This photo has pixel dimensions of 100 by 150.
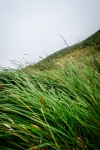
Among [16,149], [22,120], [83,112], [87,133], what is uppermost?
[22,120]

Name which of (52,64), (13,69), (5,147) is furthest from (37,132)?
(52,64)

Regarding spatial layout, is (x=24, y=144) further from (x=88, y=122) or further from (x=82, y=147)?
(x=88, y=122)

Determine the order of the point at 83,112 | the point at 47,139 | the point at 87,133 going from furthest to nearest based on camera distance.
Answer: the point at 83,112
the point at 87,133
the point at 47,139

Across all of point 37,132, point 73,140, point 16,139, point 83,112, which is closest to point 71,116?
point 83,112

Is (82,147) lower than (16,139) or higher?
lower

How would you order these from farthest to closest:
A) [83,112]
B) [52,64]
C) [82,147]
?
[52,64]
[83,112]
[82,147]

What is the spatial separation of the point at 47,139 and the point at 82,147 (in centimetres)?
27

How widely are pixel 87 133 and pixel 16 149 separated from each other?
1.95 feet

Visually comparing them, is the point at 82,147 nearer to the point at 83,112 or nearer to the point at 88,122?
the point at 88,122

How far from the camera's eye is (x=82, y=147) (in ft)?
3.81

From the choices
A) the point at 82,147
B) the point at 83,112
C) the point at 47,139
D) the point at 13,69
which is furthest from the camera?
the point at 13,69

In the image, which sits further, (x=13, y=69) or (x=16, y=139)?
(x=13, y=69)

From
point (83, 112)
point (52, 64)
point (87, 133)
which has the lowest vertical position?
point (87, 133)

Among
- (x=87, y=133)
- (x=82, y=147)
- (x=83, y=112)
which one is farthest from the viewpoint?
(x=83, y=112)
